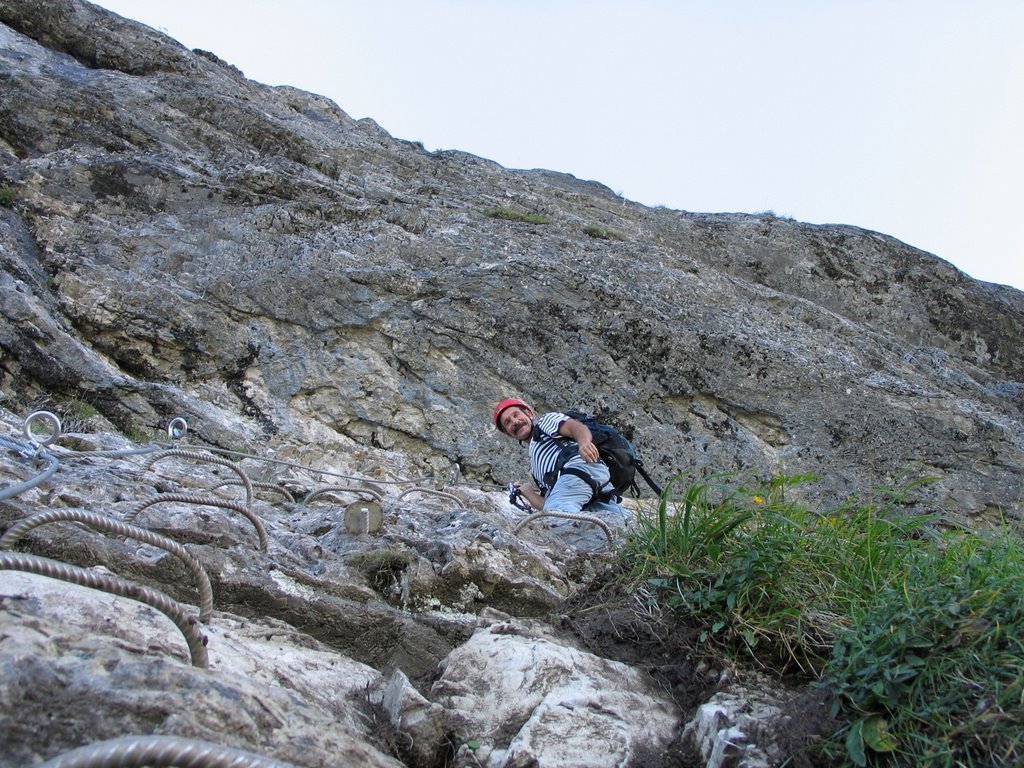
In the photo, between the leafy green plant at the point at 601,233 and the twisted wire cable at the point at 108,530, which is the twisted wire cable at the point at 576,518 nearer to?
the twisted wire cable at the point at 108,530

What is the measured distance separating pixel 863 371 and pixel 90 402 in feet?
29.9

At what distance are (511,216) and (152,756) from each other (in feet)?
36.1

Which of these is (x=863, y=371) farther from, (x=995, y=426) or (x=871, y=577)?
(x=871, y=577)

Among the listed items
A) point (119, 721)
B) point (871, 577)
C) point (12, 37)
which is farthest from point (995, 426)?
point (12, 37)

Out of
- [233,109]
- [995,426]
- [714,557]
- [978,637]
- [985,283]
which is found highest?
[985,283]

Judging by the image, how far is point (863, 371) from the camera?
10.6 m

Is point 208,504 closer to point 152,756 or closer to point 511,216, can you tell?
point 152,756

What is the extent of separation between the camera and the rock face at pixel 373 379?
2205mm

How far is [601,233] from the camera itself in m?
12.7

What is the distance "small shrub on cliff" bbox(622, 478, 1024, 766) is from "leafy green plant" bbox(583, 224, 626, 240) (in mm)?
9567

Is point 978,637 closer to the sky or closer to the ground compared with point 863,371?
closer to the ground

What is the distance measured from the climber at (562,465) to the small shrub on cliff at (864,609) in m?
1.96

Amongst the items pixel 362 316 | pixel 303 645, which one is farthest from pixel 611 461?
pixel 362 316

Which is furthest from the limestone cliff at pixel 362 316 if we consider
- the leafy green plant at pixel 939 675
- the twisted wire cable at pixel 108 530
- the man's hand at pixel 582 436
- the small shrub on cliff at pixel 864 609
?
the leafy green plant at pixel 939 675
